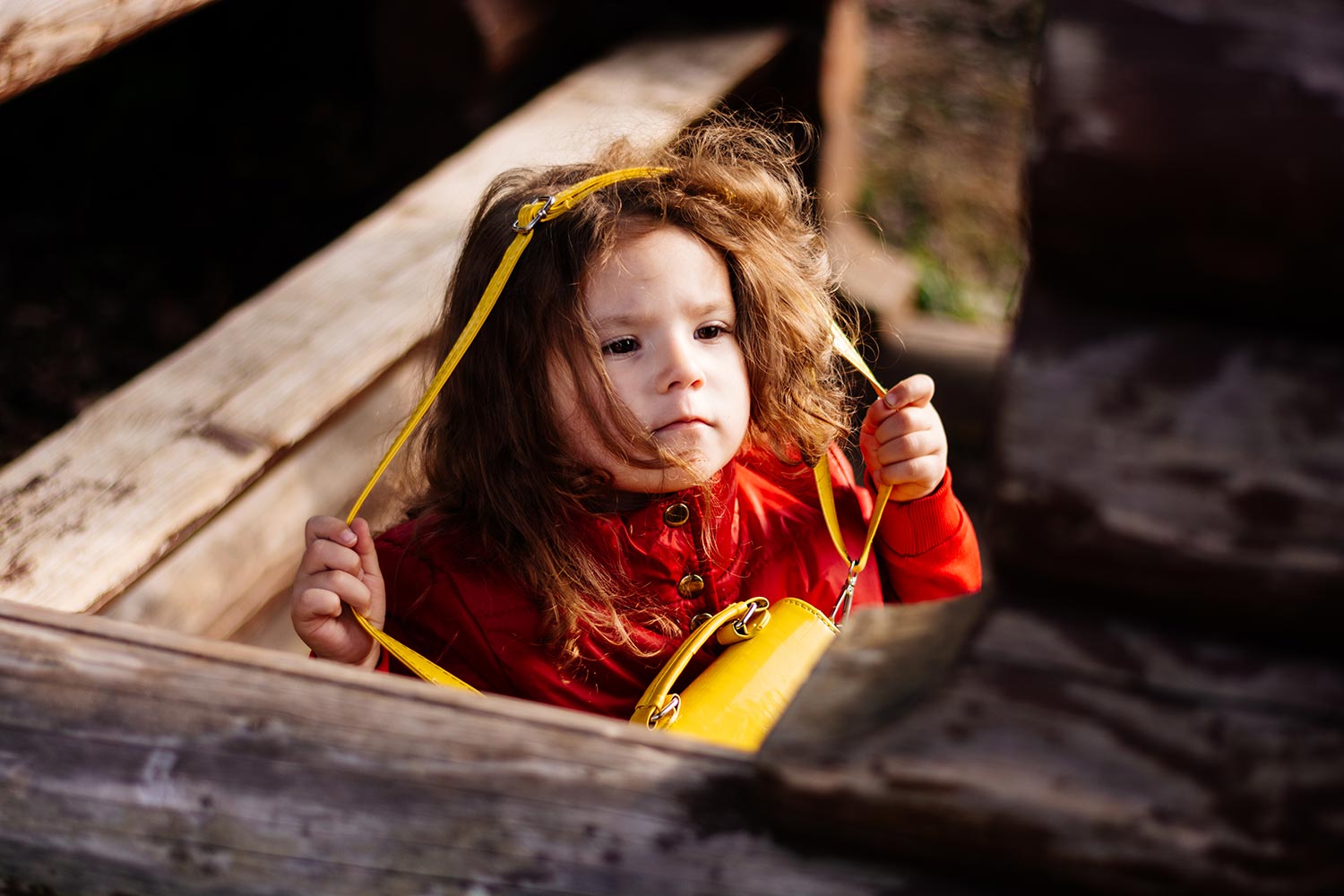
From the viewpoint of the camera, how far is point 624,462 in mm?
1718

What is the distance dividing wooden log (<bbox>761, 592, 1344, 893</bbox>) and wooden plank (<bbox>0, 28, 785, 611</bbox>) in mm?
1110

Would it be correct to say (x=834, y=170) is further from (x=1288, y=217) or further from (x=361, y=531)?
(x=1288, y=217)

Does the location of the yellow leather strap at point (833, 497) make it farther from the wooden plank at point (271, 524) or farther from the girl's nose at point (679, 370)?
the wooden plank at point (271, 524)

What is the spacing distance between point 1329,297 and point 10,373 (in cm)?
378

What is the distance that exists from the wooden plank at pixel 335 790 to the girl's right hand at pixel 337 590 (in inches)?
17.7

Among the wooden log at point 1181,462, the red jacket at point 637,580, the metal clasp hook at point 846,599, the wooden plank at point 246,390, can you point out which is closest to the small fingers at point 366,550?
the red jacket at point 637,580

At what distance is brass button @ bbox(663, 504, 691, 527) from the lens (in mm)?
1818

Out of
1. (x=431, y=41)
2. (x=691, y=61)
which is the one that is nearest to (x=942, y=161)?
(x=691, y=61)

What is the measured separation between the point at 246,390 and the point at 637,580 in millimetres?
745

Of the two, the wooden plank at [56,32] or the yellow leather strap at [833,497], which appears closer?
the wooden plank at [56,32]

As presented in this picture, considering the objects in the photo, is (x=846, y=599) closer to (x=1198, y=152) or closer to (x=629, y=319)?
(x=629, y=319)

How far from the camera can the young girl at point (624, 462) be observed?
5.57 feet

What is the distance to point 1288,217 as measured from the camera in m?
0.85

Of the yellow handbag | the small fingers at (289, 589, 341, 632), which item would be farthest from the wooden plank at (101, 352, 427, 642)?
the yellow handbag
